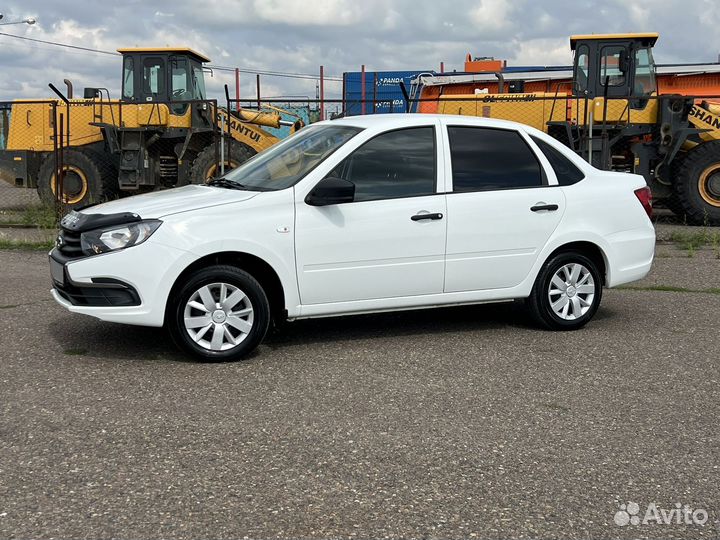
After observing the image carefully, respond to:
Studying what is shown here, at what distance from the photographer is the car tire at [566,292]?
23.4ft

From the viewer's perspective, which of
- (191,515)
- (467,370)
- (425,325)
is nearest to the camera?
(191,515)

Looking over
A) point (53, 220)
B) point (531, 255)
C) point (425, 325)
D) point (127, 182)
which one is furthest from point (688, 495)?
point (127, 182)

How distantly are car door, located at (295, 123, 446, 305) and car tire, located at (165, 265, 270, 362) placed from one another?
1.32ft

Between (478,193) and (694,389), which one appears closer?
(694,389)

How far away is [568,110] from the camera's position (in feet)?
51.3

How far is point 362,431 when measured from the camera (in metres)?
4.76

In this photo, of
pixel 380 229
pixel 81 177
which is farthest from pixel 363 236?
pixel 81 177

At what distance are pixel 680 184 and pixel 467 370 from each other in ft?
35.0

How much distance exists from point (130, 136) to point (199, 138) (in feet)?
4.29

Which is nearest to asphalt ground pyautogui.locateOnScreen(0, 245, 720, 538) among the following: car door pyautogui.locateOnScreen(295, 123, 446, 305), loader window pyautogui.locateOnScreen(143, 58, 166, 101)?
car door pyautogui.locateOnScreen(295, 123, 446, 305)

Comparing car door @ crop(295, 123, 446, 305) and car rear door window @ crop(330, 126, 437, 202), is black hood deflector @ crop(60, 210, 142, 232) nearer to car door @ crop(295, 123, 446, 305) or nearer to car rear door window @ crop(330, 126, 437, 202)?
car door @ crop(295, 123, 446, 305)

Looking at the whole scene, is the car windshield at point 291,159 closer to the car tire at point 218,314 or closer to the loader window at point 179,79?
the car tire at point 218,314

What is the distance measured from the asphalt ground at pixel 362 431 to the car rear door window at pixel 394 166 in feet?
3.96

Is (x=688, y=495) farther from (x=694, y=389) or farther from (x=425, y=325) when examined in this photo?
(x=425, y=325)
